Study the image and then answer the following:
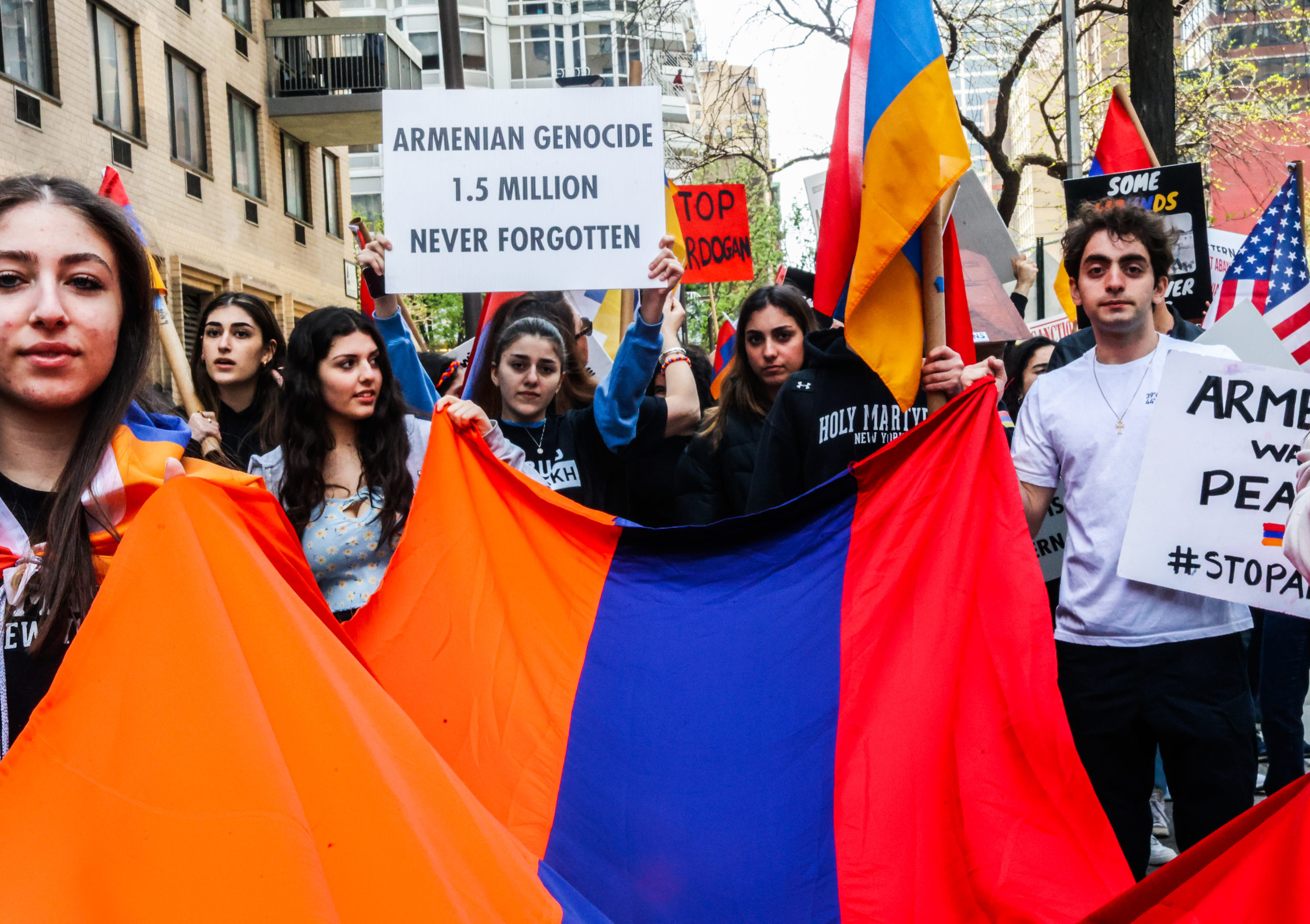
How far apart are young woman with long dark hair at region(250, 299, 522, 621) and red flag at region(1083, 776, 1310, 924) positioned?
93.2 inches

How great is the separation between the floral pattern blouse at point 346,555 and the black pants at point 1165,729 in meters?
2.10

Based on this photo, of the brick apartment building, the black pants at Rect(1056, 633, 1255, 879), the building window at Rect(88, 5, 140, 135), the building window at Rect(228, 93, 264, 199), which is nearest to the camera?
the black pants at Rect(1056, 633, 1255, 879)

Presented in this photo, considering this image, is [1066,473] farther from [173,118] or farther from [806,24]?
[173,118]

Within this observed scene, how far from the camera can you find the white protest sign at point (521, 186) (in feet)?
15.5

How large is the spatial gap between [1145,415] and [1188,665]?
726 millimetres

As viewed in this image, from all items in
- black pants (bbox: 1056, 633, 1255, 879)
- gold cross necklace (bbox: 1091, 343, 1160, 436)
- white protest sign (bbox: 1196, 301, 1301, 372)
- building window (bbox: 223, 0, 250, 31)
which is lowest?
black pants (bbox: 1056, 633, 1255, 879)

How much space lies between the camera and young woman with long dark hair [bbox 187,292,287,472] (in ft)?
16.0

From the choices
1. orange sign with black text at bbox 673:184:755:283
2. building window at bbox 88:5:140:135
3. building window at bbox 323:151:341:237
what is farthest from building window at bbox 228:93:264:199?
orange sign with black text at bbox 673:184:755:283

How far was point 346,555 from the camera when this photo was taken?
12.6 feet

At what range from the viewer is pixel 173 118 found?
19172 millimetres

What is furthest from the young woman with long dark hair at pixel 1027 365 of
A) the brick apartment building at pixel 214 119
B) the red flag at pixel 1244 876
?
the brick apartment building at pixel 214 119

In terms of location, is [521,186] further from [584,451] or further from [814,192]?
[814,192]

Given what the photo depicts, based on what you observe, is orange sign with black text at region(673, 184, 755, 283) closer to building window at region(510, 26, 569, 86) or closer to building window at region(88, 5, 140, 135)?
building window at region(88, 5, 140, 135)

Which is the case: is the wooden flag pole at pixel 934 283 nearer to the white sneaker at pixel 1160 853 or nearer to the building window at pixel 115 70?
the white sneaker at pixel 1160 853
